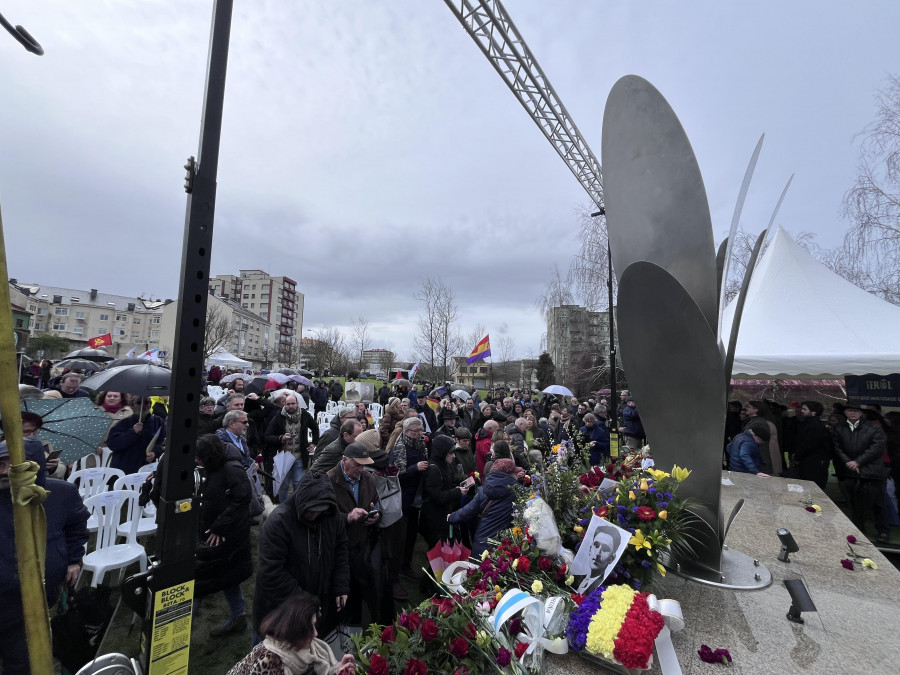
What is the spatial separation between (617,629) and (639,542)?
2.78 feet

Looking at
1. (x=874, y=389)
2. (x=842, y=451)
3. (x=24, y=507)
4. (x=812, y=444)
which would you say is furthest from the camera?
(x=874, y=389)

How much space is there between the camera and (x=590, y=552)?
131 inches

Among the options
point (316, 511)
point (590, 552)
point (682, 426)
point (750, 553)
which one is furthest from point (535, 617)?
point (750, 553)

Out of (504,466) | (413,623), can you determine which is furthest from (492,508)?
(413,623)

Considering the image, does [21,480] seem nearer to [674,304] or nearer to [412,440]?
[674,304]

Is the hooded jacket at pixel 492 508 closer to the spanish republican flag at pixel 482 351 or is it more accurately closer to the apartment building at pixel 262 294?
the spanish republican flag at pixel 482 351

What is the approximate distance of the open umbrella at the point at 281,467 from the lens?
6469 millimetres

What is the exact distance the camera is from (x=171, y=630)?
4.42ft

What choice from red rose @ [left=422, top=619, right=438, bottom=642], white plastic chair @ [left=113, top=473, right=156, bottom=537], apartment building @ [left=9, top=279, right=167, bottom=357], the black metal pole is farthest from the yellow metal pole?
apartment building @ [left=9, top=279, right=167, bottom=357]

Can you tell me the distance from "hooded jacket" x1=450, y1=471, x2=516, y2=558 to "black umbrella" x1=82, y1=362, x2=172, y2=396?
14.7ft

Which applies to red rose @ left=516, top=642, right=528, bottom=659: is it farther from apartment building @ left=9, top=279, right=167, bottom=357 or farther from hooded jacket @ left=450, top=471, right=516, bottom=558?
apartment building @ left=9, top=279, right=167, bottom=357

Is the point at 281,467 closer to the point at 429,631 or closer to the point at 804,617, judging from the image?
the point at 429,631

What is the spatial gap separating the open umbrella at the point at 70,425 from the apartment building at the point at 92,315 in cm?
7616

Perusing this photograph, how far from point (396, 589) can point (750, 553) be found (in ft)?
13.1
